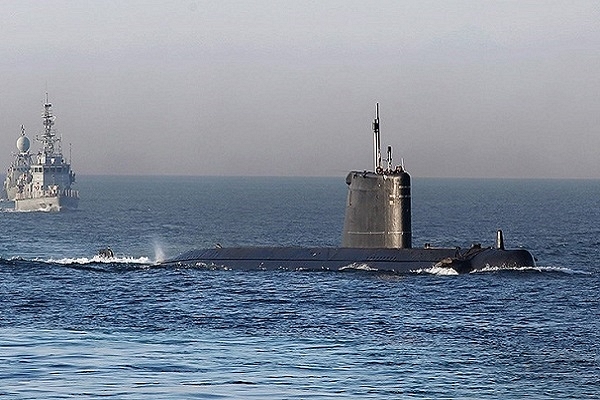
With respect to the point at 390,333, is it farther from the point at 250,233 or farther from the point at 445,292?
the point at 250,233

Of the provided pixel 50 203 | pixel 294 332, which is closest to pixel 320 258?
pixel 294 332

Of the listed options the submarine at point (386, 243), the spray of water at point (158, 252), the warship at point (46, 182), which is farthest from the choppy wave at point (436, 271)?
the warship at point (46, 182)

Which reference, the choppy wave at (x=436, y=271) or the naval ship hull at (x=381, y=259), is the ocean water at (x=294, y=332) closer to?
the choppy wave at (x=436, y=271)

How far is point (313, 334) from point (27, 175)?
5397 inches

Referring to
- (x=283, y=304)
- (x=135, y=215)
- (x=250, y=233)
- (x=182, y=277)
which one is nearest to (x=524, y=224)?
(x=250, y=233)

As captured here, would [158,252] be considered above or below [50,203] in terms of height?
below

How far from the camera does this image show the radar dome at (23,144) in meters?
173

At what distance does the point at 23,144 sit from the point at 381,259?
12455cm

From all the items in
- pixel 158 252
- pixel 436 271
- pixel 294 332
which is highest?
pixel 436 271

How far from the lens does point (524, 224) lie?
125 metres

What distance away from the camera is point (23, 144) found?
173125mm

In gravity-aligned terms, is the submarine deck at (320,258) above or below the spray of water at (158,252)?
above

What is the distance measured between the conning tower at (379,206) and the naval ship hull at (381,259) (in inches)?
31.2

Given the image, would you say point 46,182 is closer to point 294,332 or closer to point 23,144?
point 23,144
